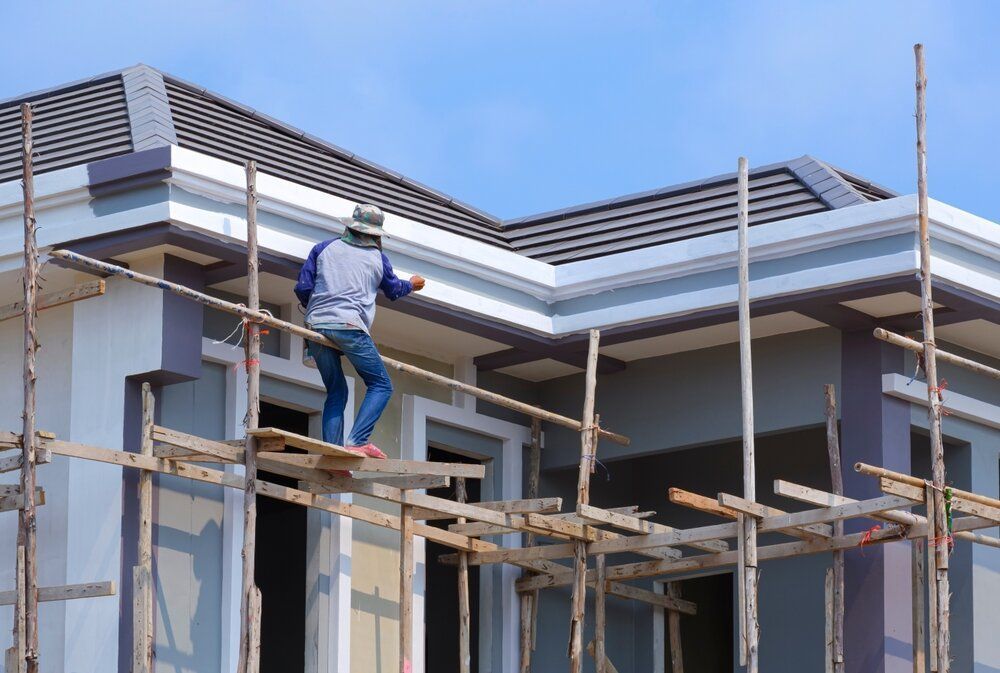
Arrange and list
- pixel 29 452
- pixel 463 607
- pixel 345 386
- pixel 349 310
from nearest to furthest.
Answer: pixel 29 452
pixel 349 310
pixel 345 386
pixel 463 607

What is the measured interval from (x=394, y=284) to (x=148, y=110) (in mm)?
3244

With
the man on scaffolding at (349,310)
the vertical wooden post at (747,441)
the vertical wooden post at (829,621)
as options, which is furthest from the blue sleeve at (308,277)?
the vertical wooden post at (829,621)

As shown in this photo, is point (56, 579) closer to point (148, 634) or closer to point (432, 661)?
point (148, 634)

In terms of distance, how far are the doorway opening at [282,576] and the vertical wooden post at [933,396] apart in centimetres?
759

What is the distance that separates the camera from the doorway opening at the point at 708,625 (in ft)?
73.5

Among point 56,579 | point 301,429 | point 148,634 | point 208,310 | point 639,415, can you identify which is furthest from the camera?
point 301,429

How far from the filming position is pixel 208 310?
650 inches

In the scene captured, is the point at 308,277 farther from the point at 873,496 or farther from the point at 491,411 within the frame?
the point at 873,496

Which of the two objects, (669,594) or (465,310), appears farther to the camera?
(669,594)

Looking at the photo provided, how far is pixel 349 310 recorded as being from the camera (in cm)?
1509

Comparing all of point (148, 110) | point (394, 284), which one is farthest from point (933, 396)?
point (148, 110)

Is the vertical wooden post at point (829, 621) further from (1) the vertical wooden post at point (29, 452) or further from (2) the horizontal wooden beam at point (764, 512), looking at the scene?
(1) the vertical wooden post at point (29, 452)

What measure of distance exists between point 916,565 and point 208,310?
6154 mm

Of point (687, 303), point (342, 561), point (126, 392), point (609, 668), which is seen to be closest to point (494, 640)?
point (609, 668)
